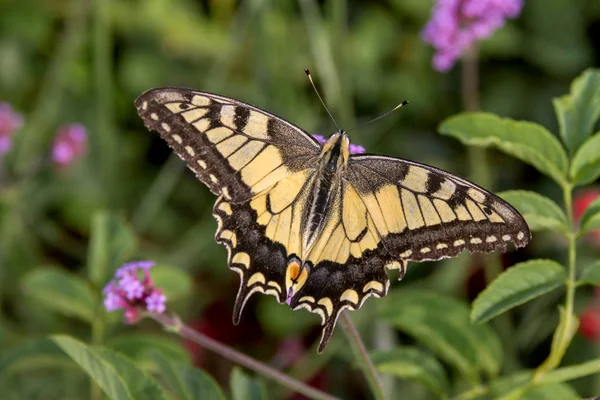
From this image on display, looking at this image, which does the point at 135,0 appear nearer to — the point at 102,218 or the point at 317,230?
the point at 102,218

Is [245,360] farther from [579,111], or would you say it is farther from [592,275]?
[579,111]

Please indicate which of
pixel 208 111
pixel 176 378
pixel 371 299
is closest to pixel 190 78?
pixel 371 299

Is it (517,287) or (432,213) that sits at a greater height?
(432,213)

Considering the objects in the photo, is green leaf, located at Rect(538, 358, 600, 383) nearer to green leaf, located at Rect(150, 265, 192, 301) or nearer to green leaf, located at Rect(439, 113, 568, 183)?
green leaf, located at Rect(439, 113, 568, 183)

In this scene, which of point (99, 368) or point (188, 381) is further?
point (188, 381)

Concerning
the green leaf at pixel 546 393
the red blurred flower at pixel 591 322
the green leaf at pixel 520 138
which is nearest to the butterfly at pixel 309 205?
the green leaf at pixel 520 138

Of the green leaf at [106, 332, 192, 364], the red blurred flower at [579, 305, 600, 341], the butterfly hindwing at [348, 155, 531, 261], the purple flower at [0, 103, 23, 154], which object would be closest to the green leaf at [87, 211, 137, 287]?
the green leaf at [106, 332, 192, 364]

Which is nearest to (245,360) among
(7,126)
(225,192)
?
(225,192)
